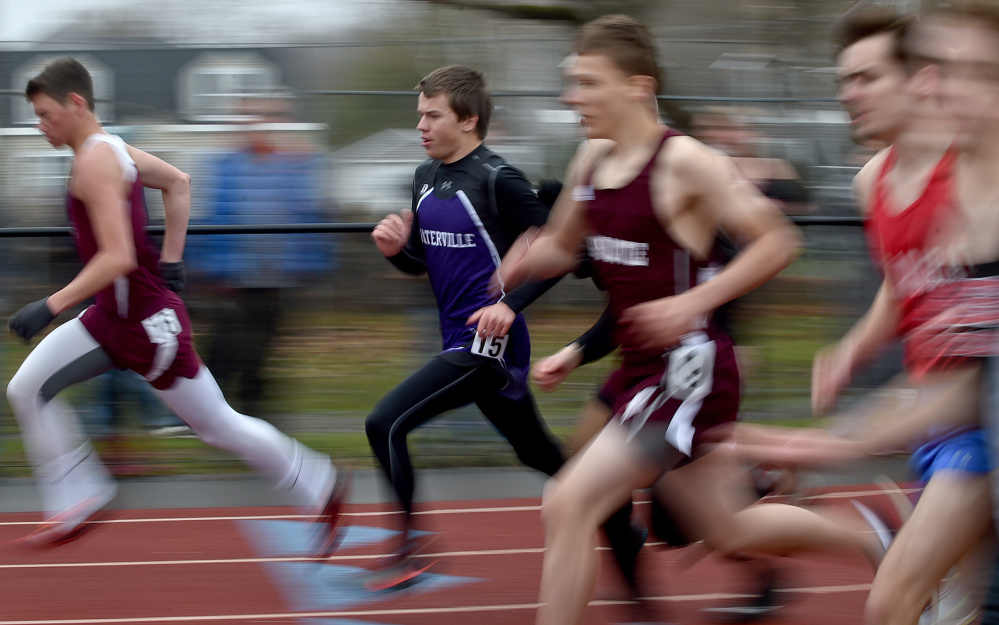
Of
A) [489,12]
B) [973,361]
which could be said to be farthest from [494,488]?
[489,12]

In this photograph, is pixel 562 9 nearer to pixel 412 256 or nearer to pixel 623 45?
pixel 412 256

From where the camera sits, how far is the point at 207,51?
287 inches

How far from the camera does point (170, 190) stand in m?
4.62

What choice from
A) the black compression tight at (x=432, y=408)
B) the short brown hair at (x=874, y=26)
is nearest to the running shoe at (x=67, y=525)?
the black compression tight at (x=432, y=408)

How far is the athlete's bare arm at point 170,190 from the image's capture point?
14.9 feet

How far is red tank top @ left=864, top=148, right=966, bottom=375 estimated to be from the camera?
256 cm

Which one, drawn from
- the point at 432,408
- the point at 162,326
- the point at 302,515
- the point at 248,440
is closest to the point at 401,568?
the point at 432,408

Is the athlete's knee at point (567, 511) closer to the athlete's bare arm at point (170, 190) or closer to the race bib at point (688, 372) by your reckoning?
the race bib at point (688, 372)

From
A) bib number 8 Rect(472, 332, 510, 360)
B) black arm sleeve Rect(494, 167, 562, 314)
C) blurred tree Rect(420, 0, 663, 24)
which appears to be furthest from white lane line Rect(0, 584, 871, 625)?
blurred tree Rect(420, 0, 663, 24)

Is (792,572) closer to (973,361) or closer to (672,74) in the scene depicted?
(973,361)

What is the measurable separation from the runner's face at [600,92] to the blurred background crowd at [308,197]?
3.21 m

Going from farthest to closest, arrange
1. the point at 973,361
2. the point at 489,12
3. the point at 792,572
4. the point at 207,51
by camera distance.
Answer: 1. the point at 489,12
2. the point at 207,51
3. the point at 792,572
4. the point at 973,361

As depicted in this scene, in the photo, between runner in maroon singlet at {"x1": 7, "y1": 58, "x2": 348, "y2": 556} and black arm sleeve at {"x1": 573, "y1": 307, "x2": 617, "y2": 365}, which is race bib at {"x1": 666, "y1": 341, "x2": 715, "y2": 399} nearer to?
black arm sleeve at {"x1": 573, "y1": 307, "x2": 617, "y2": 365}

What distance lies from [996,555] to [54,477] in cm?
326
